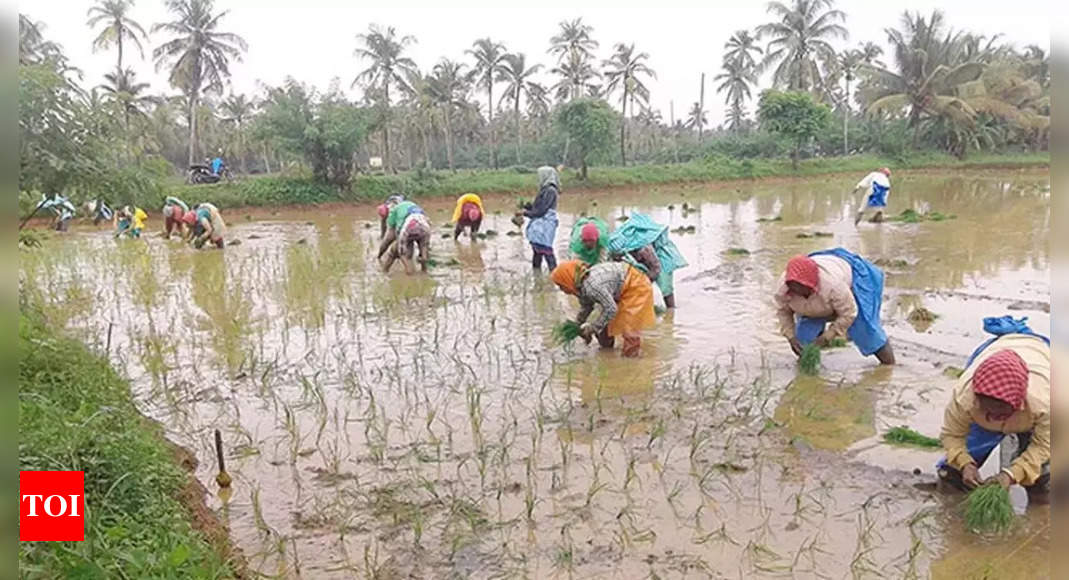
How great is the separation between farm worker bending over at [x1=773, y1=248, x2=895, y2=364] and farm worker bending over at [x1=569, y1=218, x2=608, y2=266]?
7.68 ft

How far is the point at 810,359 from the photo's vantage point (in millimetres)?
5957

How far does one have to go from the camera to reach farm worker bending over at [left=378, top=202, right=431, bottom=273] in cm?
1103

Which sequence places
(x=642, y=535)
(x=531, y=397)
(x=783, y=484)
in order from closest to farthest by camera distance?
1. (x=642, y=535)
2. (x=783, y=484)
3. (x=531, y=397)

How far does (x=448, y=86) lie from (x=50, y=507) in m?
35.9

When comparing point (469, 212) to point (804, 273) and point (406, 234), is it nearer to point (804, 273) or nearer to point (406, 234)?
point (406, 234)

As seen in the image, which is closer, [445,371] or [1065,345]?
[1065,345]

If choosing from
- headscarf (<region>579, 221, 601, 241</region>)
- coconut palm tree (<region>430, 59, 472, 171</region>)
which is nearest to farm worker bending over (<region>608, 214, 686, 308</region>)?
headscarf (<region>579, 221, 601, 241</region>)

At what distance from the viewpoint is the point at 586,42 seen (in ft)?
128

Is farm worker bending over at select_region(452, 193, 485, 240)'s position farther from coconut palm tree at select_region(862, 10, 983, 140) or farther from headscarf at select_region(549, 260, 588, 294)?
coconut palm tree at select_region(862, 10, 983, 140)

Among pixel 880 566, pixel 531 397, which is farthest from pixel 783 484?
pixel 531 397

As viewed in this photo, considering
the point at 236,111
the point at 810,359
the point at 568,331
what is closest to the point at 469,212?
the point at 568,331

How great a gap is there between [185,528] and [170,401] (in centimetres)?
259

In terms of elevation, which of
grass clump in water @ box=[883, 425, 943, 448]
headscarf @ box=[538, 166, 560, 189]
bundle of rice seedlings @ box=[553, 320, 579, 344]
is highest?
headscarf @ box=[538, 166, 560, 189]

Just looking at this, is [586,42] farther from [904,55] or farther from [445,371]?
[445,371]
